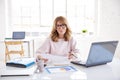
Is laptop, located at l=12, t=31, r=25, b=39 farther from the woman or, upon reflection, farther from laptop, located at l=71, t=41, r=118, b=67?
laptop, located at l=71, t=41, r=118, b=67

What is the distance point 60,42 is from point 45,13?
269cm

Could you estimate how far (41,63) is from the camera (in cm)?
161

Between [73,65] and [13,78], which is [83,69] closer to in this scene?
[73,65]

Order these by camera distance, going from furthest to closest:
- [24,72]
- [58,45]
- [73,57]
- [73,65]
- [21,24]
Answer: [21,24], [58,45], [73,57], [73,65], [24,72]

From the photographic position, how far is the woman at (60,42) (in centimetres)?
232

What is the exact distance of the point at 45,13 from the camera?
4.92 meters

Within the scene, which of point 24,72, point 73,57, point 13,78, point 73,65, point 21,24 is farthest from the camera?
point 21,24

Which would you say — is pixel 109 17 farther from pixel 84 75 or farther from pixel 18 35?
pixel 84 75

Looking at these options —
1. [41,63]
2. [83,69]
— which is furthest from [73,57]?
[41,63]

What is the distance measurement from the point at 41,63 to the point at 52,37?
781mm

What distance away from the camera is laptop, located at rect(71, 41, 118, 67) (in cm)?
171

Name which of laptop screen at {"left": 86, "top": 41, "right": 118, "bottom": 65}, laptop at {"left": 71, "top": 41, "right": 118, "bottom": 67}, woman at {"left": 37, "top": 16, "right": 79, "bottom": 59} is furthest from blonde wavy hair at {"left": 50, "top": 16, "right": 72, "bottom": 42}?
laptop screen at {"left": 86, "top": 41, "right": 118, "bottom": 65}

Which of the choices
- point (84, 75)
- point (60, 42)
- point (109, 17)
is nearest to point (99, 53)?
point (84, 75)

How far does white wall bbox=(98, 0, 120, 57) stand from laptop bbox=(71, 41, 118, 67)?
2877 mm
